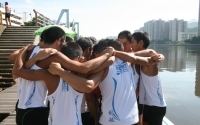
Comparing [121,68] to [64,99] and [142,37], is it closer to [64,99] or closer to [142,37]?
[64,99]

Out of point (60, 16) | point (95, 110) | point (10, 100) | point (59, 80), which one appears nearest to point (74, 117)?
point (59, 80)

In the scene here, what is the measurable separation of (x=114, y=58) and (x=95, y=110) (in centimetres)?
60

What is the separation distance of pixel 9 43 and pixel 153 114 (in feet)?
29.0

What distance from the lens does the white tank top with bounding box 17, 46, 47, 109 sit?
6.77ft

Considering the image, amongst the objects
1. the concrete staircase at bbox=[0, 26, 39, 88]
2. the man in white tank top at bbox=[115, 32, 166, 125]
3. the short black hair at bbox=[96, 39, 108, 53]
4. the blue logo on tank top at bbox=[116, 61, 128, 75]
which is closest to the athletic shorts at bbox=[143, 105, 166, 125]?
the man in white tank top at bbox=[115, 32, 166, 125]

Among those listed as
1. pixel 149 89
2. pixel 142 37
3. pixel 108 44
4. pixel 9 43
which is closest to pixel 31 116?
pixel 108 44

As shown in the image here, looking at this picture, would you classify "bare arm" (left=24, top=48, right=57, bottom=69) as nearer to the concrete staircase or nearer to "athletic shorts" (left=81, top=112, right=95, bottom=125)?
"athletic shorts" (left=81, top=112, right=95, bottom=125)

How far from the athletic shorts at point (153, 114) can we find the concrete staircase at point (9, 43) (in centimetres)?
595

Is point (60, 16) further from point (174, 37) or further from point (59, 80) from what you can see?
point (174, 37)

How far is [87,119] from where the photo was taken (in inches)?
98.1

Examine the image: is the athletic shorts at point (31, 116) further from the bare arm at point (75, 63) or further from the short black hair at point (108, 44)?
the short black hair at point (108, 44)

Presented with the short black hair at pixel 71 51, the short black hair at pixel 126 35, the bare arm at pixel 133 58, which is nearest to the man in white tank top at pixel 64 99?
the short black hair at pixel 71 51

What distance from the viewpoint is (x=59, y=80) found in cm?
186

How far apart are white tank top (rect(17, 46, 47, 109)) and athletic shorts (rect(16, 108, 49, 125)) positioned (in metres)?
0.04
